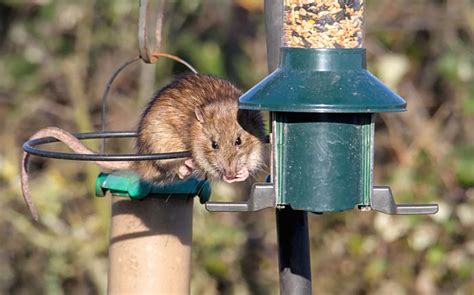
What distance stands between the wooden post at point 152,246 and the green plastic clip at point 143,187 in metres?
0.06

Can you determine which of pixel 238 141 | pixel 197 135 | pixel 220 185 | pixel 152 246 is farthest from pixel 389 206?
pixel 220 185

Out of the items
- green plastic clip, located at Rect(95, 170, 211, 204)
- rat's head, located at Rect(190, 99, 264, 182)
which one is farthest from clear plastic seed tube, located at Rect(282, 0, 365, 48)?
green plastic clip, located at Rect(95, 170, 211, 204)

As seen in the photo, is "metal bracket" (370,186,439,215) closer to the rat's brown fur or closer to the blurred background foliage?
the rat's brown fur

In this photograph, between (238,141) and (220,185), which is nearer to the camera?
(238,141)

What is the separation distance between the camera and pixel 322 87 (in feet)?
10.6

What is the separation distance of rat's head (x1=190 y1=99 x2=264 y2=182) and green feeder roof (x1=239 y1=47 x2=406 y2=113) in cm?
52

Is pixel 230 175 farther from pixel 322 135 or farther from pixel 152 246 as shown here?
pixel 322 135

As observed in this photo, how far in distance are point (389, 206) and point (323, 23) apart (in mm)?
642

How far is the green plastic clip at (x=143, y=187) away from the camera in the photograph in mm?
3906

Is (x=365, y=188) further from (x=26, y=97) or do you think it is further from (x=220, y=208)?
(x=26, y=97)

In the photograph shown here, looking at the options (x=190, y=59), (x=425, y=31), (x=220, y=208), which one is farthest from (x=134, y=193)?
(x=425, y=31)

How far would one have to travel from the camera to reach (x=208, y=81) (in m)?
4.17

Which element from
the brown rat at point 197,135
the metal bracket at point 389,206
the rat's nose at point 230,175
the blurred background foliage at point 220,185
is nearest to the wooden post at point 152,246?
the brown rat at point 197,135

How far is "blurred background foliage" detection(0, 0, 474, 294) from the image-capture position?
23.8 feet
